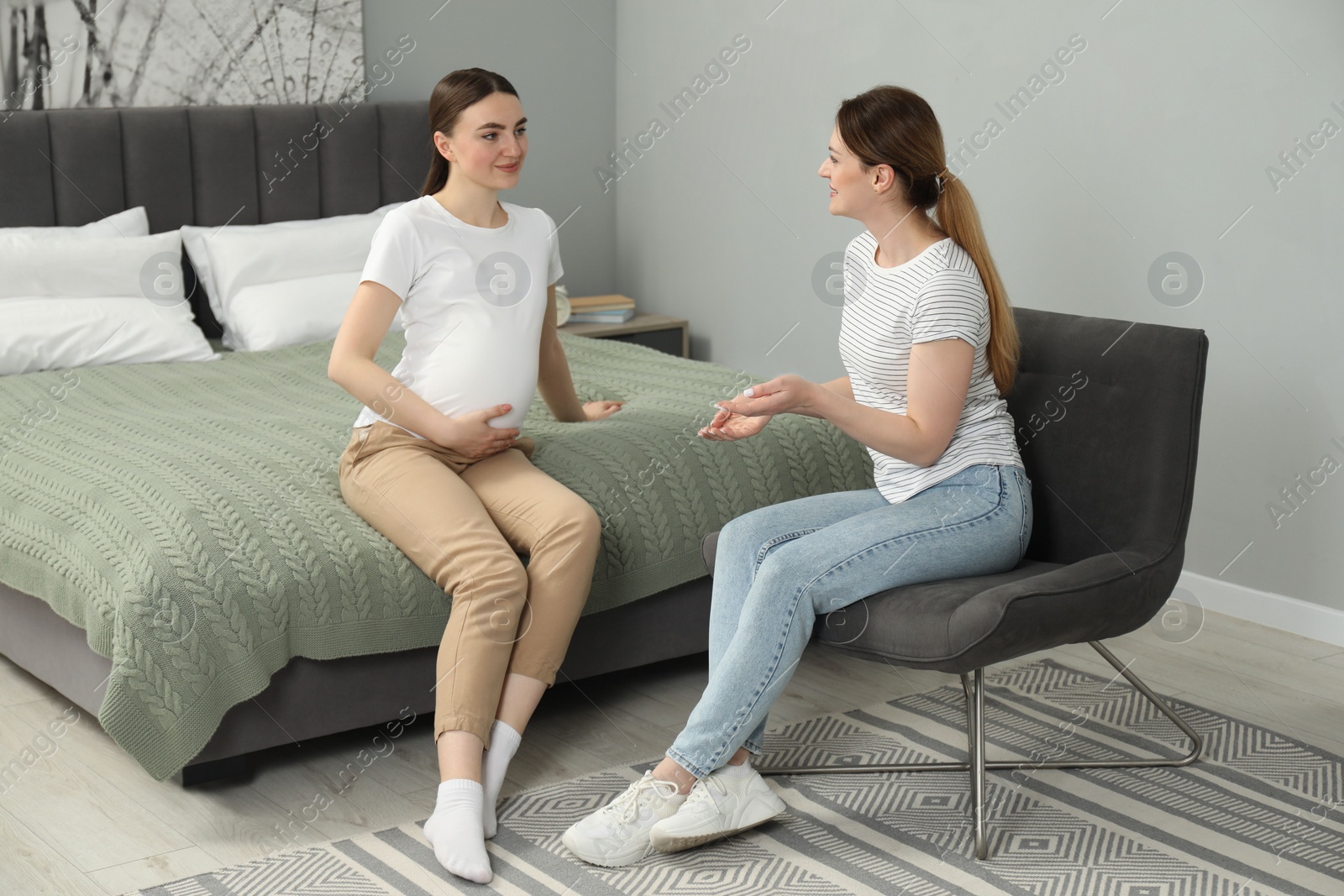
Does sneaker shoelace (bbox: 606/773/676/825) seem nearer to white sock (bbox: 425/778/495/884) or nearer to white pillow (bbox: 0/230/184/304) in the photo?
white sock (bbox: 425/778/495/884)

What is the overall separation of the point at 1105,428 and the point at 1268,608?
106cm

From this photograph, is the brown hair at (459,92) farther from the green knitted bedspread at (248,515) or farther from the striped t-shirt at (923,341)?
the striped t-shirt at (923,341)

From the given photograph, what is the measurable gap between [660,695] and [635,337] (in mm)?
2054

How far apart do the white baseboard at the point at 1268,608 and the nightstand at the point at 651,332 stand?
6.13ft

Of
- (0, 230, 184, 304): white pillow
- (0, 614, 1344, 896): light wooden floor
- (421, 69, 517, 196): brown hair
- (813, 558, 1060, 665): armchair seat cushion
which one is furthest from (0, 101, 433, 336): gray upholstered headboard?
(813, 558, 1060, 665): armchair seat cushion

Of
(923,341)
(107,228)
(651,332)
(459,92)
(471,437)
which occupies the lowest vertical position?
(651,332)

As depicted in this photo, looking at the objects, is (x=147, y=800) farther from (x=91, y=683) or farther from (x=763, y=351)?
(x=763, y=351)

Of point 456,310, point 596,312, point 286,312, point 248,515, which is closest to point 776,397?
point 456,310

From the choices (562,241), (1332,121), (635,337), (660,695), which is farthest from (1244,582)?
(562,241)

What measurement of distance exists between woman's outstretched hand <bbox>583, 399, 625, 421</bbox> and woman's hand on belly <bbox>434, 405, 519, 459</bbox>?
460 mm

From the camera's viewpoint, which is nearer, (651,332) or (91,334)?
(91,334)

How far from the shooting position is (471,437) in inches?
84.8

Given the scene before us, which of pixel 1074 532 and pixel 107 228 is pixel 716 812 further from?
pixel 107 228

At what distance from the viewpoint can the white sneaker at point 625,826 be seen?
1897 mm
